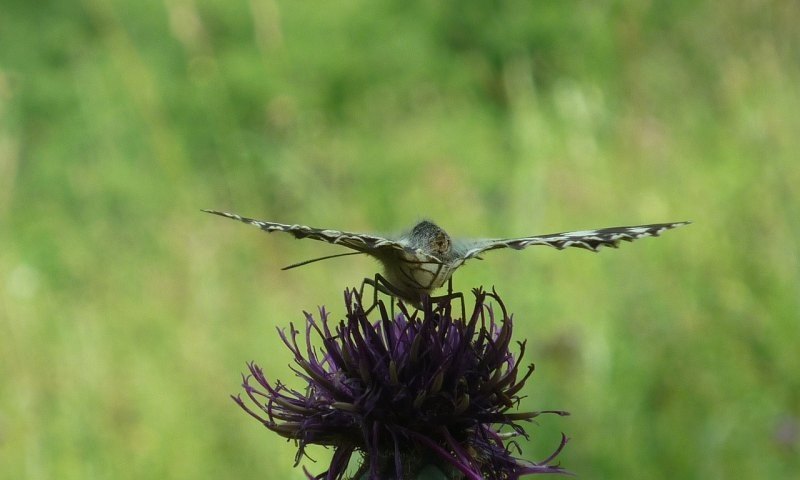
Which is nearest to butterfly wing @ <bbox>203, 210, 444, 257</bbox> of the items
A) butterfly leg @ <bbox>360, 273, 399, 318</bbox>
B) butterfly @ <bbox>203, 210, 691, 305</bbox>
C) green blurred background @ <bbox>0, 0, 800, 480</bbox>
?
butterfly @ <bbox>203, 210, 691, 305</bbox>

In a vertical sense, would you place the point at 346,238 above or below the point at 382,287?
below

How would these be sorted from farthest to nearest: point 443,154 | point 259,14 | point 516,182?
point 443,154
point 516,182
point 259,14

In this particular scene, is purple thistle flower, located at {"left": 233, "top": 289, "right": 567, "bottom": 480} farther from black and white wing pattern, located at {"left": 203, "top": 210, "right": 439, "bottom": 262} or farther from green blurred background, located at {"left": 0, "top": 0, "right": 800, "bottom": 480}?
green blurred background, located at {"left": 0, "top": 0, "right": 800, "bottom": 480}

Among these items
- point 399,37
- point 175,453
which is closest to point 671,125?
point 175,453

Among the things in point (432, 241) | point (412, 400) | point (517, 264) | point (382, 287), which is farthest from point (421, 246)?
point (517, 264)

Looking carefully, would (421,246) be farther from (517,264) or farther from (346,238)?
(517,264)

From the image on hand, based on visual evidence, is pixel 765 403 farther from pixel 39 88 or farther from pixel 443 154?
pixel 39 88

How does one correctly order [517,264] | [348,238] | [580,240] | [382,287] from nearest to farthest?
1. [348,238]
2. [580,240]
3. [382,287]
4. [517,264]
